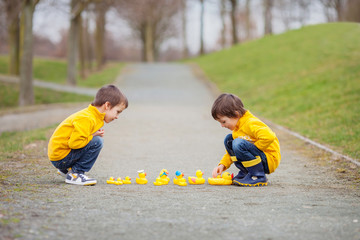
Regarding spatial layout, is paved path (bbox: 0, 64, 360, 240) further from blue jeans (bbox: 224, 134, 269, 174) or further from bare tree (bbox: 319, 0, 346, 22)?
bare tree (bbox: 319, 0, 346, 22)

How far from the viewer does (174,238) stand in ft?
10.6

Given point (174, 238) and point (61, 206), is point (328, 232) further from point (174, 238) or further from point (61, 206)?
point (61, 206)

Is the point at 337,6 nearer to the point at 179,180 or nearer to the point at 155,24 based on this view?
the point at 155,24

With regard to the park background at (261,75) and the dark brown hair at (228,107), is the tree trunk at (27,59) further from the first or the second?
the dark brown hair at (228,107)

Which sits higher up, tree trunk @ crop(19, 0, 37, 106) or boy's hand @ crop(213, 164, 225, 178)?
tree trunk @ crop(19, 0, 37, 106)

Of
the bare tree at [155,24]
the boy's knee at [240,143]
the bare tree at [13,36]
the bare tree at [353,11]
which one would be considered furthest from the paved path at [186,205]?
the bare tree at [353,11]

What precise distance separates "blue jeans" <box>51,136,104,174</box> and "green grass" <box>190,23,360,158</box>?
4416 millimetres

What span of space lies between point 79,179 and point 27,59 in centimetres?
1418

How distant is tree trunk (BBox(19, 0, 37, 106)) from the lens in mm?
17500

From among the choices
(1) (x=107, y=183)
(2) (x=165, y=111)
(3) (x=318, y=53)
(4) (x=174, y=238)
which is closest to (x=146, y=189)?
(1) (x=107, y=183)

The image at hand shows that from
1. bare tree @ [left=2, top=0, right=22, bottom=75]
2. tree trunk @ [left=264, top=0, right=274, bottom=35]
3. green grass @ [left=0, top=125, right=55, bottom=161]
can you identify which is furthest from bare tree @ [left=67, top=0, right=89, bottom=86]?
tree trunk @ [left=264, top=0, right=274, bottom=35]

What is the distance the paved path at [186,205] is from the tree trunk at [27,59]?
11.1 m

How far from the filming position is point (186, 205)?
Answer: 4.21 metres

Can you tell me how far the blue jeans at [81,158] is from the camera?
527cm
